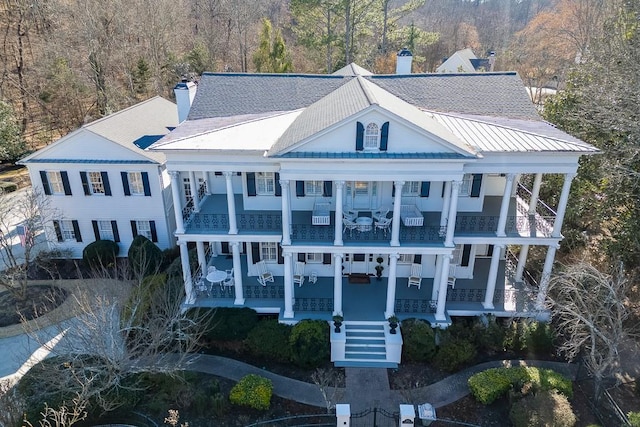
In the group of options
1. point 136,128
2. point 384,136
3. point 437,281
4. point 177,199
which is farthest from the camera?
point 136,128

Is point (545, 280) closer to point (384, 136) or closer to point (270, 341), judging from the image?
point (384, 136)

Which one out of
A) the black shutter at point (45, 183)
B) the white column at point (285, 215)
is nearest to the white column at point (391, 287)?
the white column at point (285, 215)

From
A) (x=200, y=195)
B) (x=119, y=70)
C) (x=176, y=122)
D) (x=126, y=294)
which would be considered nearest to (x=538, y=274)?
(x=200, y=195)

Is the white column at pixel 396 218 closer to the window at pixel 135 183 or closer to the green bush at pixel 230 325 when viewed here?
Result: the green bush at pixel 230 325

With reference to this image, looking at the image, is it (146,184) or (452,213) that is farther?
(146,184)

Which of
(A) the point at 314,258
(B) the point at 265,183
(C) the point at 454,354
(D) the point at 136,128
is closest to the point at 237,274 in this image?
(A) the point at 314,258

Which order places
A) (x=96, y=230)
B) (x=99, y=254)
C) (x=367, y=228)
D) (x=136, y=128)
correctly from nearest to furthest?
(x=367, y=228)
(x=99, y=254)
(x=96, y=230)
(x=136, y=128)

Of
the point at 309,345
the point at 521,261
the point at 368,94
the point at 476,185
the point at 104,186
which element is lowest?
the point at 309,345

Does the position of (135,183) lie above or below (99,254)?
above
